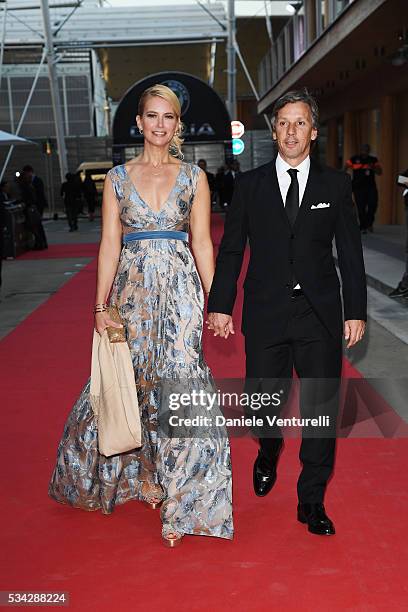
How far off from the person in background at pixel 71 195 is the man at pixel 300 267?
71.9 ft

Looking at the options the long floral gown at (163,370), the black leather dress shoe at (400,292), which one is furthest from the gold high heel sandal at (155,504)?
the black leather dress shoe at (400,292)

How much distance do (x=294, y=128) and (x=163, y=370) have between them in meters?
1.26

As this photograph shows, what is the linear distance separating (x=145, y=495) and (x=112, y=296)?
1.04m

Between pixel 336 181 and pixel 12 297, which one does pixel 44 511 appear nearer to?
pixel 336 181

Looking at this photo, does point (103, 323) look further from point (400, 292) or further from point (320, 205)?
point (400, 292)

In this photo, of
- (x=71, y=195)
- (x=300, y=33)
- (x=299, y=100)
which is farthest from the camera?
(x=71, y=195)

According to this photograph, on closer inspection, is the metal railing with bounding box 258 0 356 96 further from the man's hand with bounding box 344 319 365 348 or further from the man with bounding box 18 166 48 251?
the man's hand with bounding box 344 319 365 348

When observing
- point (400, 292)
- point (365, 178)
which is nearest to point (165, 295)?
point (400, 292)

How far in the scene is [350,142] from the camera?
2648 centimetres

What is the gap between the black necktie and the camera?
392cm

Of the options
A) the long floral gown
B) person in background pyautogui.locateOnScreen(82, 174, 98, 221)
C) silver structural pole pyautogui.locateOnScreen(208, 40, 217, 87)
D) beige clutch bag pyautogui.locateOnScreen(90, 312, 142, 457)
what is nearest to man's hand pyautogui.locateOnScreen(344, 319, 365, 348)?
the long floral gown

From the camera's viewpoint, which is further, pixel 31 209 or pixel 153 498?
pixel 31 209

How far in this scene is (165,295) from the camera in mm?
3988

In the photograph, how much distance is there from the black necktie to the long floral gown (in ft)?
1.49
